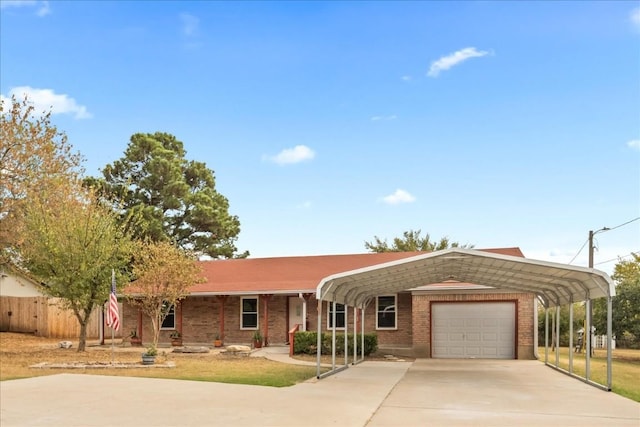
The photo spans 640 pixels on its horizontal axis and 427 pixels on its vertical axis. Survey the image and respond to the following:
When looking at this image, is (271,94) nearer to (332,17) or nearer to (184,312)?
(332,17)

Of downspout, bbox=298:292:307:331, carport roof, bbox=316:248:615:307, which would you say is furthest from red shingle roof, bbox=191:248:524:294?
carport roof, bbox=316:248:615:307

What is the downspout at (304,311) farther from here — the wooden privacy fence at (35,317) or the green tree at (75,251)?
the wooden privacy fence at (35,317)

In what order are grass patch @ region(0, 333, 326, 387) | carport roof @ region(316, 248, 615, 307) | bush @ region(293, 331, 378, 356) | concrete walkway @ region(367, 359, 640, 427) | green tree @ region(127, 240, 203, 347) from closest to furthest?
1. concrete walkway @ region(367, 359, 640, 427)
2. carport roof @ region(316, 248, 615, 307)
3. grass patch @ region(0, 333, 326, 387)
4. green tree @ region(127, 240, 203, 347)
5. bush @ region(293, 331, 378, 356)

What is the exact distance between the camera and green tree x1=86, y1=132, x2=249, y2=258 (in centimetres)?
4341

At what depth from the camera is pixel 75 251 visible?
2252 cm

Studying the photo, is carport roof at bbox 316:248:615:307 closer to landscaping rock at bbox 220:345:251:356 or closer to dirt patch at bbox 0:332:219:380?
landscaping rock at bbox 220:345:251:356

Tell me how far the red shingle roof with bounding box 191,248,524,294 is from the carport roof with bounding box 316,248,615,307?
4.74 metres

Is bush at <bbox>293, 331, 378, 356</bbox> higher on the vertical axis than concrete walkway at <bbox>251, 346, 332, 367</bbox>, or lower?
higher

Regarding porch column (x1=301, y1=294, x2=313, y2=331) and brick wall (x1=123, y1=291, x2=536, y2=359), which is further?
porch column (x1=301, y1=294, x2=313, y2=331)

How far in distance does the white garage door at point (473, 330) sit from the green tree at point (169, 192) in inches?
887

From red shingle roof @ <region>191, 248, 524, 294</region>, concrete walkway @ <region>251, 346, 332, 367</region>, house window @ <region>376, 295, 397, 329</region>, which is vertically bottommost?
concrete walkway @ <region>251, 346, 332, 367</region>

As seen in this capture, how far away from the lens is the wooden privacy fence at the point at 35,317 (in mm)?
33125

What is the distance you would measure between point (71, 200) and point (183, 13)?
12.9m

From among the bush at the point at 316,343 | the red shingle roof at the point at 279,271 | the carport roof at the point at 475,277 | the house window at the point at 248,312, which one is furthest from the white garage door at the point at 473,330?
the house window at the point at 248,312
